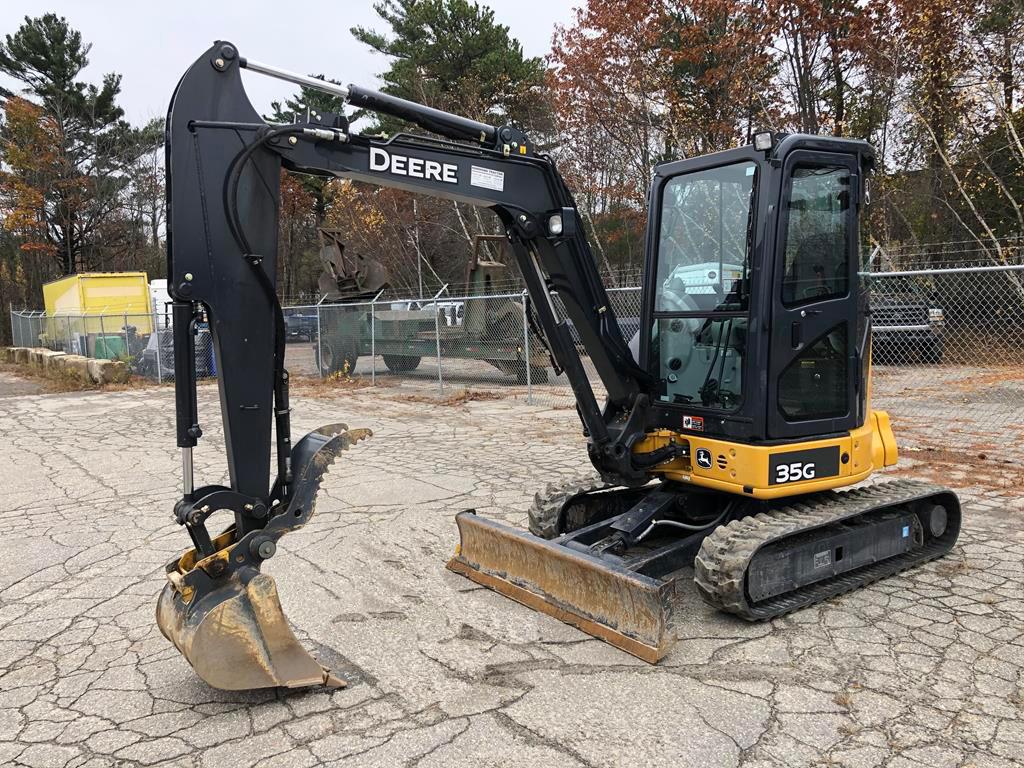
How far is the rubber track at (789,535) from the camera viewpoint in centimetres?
373

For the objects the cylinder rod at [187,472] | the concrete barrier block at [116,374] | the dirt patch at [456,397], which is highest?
the cylinder rod at [187,472]

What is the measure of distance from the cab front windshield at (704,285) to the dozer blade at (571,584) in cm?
117

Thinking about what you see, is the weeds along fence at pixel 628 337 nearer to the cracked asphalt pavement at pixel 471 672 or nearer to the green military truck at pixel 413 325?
the green military truck at pixel 413 325

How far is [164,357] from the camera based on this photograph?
17.1m

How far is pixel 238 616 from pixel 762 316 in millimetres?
2839

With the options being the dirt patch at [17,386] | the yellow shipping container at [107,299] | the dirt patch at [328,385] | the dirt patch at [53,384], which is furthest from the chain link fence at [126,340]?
the dirt patch at [328,385]

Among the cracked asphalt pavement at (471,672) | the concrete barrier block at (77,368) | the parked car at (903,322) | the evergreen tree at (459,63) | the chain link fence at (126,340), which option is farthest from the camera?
the evergreen tree at (459,63)

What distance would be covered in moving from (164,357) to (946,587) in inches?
642

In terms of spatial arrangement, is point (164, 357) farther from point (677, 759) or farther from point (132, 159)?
point (132, 159)

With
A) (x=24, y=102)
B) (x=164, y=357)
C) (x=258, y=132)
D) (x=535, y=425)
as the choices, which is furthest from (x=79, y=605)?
(x=24, y=102)

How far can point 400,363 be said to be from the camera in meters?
16.8

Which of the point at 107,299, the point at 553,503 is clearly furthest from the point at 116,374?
the point at 553,503

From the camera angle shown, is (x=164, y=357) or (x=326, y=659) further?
(x=164, y=357)

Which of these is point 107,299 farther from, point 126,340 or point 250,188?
point 250,188
